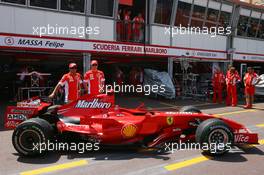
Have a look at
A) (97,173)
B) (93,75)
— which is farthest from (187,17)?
(97,173)

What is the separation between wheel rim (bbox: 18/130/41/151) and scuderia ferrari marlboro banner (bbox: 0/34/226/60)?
730 cm

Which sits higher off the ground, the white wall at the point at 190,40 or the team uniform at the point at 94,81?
the white wall at the point at 190,40

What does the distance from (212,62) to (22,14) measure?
13.5m

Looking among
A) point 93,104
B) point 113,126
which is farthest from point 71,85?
point 113,126

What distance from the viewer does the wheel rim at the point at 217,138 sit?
5.85 metres

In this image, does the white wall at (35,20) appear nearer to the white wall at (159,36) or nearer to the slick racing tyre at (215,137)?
the white wall at (159,36)

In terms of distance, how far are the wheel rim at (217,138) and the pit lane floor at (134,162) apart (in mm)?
258

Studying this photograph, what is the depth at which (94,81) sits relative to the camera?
8828 mm

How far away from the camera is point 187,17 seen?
63.4 feet

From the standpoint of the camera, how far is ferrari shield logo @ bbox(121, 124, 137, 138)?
19.7 feet

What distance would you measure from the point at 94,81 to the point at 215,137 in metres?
4.09

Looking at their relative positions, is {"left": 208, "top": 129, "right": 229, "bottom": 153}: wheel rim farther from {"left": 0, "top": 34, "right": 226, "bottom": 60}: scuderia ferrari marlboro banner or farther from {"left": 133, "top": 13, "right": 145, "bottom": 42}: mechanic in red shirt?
{"left": 133, "top": 13, "right": 145, "bottom": 42}: mechanic in red shirt

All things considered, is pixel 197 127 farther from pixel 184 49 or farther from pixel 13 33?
pixel 184 49

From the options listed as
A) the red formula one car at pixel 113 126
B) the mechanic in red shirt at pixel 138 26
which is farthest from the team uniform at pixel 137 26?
the red formula one car at pixel 113 126
